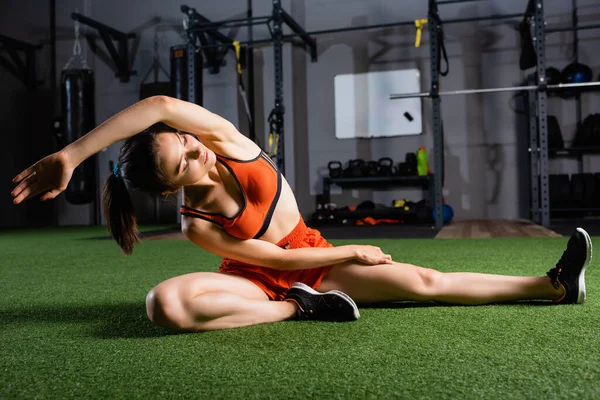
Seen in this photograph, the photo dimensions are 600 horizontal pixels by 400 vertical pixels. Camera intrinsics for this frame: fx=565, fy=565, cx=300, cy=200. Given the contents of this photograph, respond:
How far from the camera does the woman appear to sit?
1400mm

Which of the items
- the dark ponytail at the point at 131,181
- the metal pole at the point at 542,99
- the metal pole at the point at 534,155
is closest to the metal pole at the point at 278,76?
the metal pole at the point at 542,99

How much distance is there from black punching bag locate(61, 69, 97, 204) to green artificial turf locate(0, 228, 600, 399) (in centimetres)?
590

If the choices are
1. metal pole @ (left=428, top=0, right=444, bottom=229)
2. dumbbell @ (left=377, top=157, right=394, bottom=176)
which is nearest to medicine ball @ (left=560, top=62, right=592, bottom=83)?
metal pole @ (left=428, top=0, right=444, bottom=229)

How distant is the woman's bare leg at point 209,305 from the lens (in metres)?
1.52

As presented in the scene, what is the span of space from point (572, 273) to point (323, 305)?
0.78 m

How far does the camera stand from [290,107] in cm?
789

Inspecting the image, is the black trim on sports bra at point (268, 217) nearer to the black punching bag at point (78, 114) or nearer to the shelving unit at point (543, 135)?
the shelving unit at point (543, 135)

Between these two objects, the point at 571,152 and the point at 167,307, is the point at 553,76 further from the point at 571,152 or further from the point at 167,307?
the point at 167,307

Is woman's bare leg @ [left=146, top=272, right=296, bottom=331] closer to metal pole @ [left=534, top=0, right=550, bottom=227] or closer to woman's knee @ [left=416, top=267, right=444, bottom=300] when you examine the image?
woman's knee @ [left=416, top=267, right=444, bottom=300]

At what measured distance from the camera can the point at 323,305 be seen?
166 centimetres

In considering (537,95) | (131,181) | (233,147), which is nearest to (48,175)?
(131,181)

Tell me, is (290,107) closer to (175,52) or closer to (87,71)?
(175,52)

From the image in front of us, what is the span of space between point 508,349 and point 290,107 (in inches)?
268

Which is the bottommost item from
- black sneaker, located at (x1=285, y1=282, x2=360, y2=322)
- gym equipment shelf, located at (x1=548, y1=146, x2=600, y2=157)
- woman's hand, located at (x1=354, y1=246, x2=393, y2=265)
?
black sneaker, located at (x1=285, y1=282, x2=360, y2=322)
